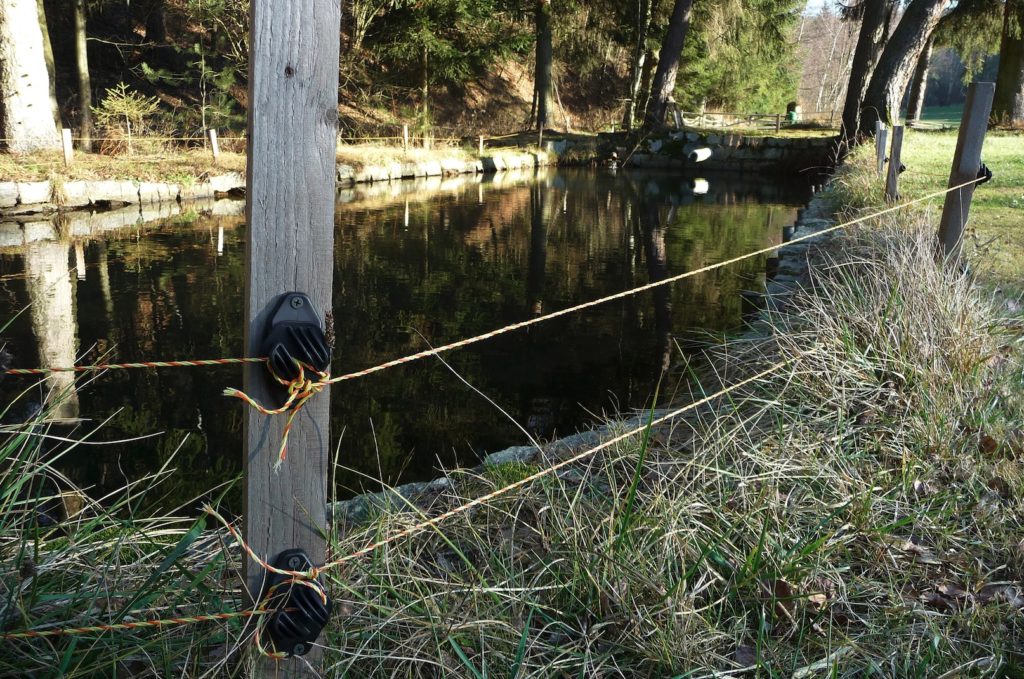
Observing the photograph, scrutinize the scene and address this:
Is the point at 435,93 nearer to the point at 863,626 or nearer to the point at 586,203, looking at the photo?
the point at 586,203

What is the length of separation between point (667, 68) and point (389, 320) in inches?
724

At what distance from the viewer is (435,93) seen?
28.2 meters

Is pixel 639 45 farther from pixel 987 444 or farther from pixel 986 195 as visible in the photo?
pixel 987 444

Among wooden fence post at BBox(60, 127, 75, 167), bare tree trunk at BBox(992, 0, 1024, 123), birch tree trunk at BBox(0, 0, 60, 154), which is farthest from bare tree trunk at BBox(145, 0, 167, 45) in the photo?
bare tree trunk at BBox(992, 0, 1024, 123)

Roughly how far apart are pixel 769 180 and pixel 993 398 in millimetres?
18249

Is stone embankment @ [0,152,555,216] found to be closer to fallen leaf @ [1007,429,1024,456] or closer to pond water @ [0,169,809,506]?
pond water @ [0,169,809,506]

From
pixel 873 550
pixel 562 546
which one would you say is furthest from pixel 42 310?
pixel 873 550

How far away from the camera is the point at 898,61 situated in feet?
51.9

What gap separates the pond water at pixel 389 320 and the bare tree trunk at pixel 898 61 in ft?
13.7

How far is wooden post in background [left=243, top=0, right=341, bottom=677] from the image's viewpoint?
1.50 metres

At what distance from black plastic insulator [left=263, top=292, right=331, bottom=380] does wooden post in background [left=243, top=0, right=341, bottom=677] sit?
2 cm

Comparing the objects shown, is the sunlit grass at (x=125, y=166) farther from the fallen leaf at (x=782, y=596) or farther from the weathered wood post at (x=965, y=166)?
the fallen leaf at (x=782, y=596)

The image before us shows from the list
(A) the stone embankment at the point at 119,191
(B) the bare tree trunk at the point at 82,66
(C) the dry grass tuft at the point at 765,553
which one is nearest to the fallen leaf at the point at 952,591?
(C) the dry grass tuft at the point at 765,553

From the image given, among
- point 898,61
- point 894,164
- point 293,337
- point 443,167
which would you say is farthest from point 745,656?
point 443,167
